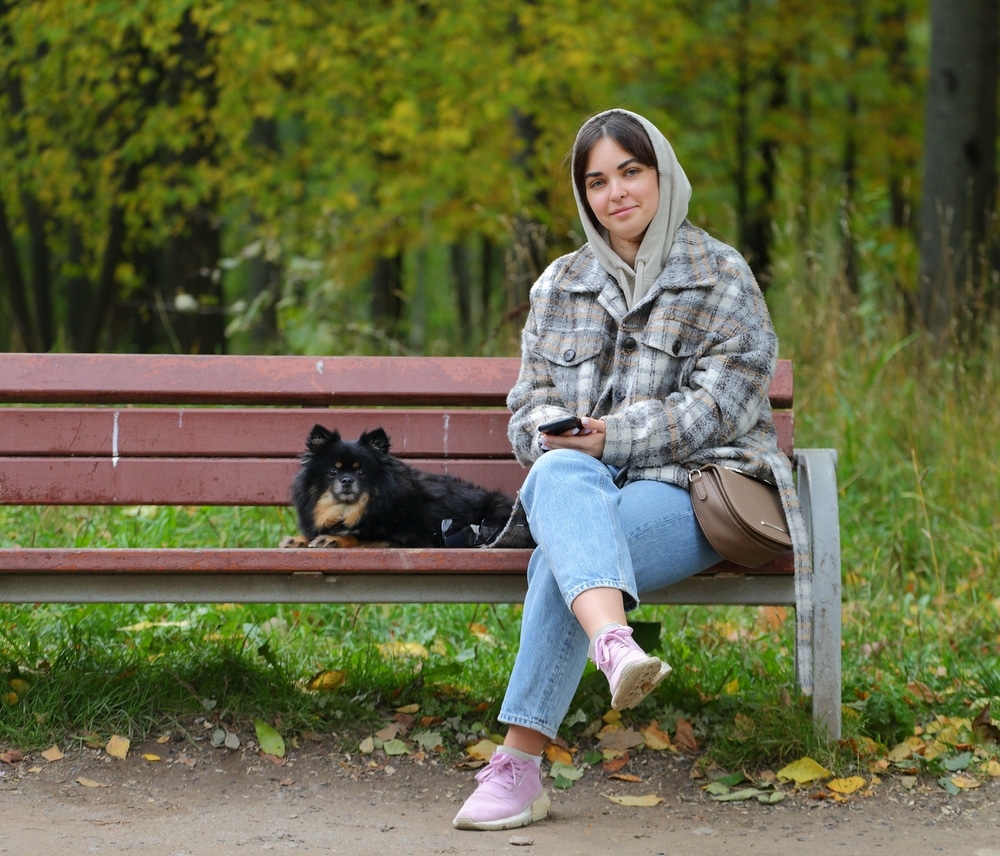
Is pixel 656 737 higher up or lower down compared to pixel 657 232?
lower down

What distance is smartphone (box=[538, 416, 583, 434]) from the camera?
300cm

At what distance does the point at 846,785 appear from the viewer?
310 centimetres

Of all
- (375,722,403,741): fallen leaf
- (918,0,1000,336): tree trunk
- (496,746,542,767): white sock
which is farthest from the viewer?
(918,0,1000,336): tree trunk

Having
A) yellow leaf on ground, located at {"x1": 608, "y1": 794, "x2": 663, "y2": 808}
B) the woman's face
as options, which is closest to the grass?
yellow leaf on ground, located at {"x1": 608, "y1": 794, "x2": 663, "y2": 808}

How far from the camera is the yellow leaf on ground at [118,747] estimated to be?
10.6 ft

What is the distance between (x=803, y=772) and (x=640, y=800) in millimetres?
423

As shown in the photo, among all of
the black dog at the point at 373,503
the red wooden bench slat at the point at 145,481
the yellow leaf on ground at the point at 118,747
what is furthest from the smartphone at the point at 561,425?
the yellow leaf on ground at the point at 118,747

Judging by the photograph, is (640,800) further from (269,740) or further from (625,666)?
(269,740)

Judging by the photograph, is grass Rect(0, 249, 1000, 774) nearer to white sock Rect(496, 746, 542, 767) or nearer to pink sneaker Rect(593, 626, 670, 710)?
white sock Rect(496, 746, 542, 767)

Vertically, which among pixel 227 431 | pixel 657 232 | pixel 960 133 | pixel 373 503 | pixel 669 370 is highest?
pixel 960 133

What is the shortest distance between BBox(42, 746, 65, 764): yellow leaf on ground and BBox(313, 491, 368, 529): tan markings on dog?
2.93ft

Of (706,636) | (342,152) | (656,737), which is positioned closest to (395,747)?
(656,737)

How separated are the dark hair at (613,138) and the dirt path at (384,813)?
162cm

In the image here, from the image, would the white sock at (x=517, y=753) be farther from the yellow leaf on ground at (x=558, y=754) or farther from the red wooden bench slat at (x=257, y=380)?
the red wooden bench slat at (x=257, y=380)
